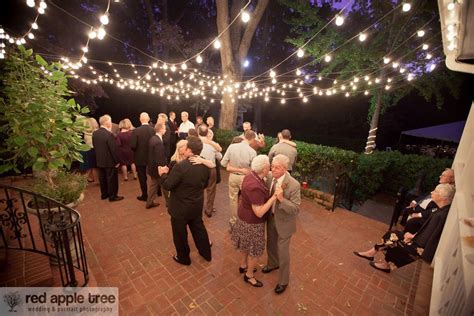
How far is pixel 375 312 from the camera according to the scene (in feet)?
9.96

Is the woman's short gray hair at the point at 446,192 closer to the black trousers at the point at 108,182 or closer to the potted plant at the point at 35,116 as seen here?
the potted plant at the point at 35,116

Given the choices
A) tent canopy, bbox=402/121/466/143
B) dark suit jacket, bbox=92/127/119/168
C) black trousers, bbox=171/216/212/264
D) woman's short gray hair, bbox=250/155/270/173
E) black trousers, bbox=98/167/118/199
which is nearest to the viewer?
woman's short gray hair, bbox=250/155/270/173

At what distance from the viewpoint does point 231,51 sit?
10.1 metres

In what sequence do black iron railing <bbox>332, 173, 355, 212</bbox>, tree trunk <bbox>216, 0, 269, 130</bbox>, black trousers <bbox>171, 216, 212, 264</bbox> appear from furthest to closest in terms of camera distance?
tree trunk <bbox>216, 0, 269, 130</bbox> → black iron railing <bbox>332, 173, 355, 212</bbox> → black trousers <bbox>171, 216, 212, 264</bbox>

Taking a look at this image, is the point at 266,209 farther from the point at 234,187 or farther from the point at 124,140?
the point at 124,140

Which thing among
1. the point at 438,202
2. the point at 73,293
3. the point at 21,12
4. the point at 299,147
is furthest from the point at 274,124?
the point at 73,293

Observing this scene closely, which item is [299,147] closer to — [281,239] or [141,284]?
[281,239]

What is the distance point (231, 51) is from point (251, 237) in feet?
29.9

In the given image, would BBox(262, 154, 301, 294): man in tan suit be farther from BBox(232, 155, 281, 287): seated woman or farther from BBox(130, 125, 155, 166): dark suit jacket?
BBox(130, 125, 155, 166): dark suit jacket

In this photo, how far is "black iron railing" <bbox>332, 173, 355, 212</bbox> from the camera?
581 centimetres

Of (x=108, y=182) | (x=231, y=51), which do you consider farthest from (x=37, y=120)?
(x=231, y=51)

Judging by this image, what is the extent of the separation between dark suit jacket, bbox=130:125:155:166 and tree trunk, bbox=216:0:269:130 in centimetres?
560
